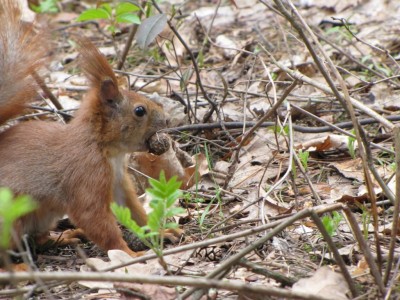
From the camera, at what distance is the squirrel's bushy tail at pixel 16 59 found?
3.04 m

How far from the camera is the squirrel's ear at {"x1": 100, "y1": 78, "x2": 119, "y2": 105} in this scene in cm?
316

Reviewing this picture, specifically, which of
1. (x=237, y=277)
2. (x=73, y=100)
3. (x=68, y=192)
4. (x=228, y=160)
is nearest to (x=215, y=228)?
(x=237, y=277)

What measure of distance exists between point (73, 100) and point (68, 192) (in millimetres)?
1762

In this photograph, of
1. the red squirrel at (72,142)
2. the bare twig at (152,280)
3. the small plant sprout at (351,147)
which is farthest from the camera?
the small plant sprout at (351,147)

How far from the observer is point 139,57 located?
210 inches

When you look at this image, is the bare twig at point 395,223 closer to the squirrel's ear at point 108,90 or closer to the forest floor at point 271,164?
the forest floor at point 271,164

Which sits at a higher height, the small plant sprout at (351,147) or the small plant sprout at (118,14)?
the small plant sprout at (118,14)

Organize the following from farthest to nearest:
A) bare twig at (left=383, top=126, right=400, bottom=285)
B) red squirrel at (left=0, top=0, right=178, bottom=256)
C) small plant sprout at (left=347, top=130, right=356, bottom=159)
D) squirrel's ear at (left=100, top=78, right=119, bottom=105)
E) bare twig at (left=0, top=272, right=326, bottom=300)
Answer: small plant sprout at (left=347, top=130, right=356, bottom=159)
squirrel's ear at (left=100, top=78, right=119, bottom=105)
red squirrel at (left=0, top=0, right=178, bottom=256)
bare twig at (left=383, top=126, right=400, bottom=285)
bare twig at (left=0, top=272, right=326, bottom=300)

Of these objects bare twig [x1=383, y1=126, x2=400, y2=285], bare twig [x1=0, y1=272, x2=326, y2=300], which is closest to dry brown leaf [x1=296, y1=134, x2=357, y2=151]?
bare twig [x1=383, y1=126, x2=400, y2=285]

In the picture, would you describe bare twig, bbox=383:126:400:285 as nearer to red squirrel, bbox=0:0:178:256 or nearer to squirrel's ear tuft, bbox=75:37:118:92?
red squirrel, bbox=0:0:178:256

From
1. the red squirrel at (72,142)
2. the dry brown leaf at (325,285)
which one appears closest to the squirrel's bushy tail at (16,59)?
the red squirrel at (72,142)

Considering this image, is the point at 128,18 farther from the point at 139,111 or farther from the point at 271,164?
the point at 271,164

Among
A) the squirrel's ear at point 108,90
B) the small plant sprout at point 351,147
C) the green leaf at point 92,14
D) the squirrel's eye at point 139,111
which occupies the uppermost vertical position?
the green leaf at point 92,14

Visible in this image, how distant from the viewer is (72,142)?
3059 mm
